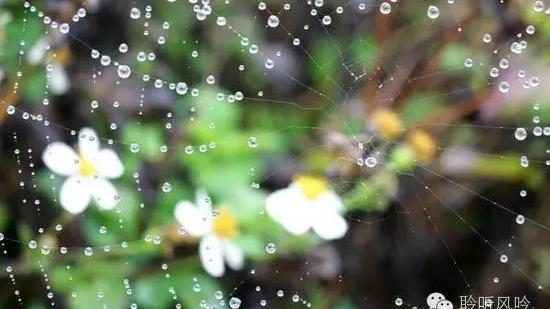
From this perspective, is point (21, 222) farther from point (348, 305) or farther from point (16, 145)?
point (348, 305)

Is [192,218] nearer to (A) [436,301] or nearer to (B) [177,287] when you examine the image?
(B) [177,287]

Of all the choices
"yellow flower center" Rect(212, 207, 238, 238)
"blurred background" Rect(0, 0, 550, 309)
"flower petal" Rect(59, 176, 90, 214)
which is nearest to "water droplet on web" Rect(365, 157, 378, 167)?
"blurred background" Rect(0, 0, 550, 309)

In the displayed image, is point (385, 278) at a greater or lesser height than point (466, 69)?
lesser

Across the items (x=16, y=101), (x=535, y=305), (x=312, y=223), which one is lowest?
(x=535, y=305)

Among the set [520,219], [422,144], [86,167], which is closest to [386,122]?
[422,144]

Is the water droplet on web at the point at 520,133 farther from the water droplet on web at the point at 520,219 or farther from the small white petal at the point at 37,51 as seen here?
the small white petal at the point at 37,51

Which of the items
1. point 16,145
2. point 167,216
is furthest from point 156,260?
point 16,145
